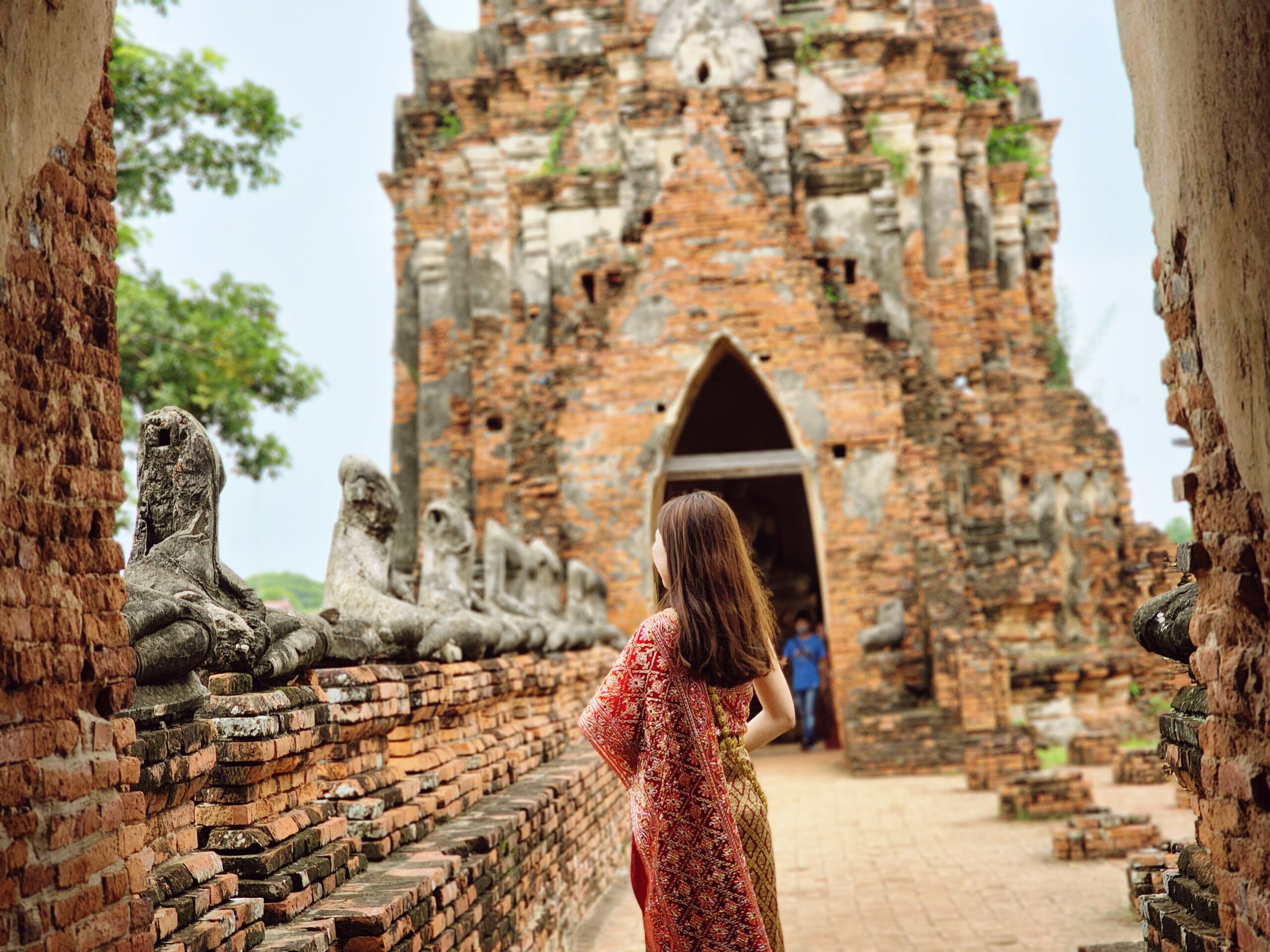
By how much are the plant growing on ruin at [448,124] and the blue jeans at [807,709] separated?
29.6ft

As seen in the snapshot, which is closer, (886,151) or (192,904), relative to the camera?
(192,904)

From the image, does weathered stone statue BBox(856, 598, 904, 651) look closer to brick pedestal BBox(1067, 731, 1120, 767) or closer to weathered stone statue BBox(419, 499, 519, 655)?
brick pedestal BBox(1067, 731, 1120, 767)

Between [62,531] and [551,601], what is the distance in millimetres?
9238

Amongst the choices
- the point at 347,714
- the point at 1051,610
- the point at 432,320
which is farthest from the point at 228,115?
the point at 1051,610

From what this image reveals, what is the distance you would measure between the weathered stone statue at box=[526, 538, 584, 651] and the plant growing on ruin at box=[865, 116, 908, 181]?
254 inches

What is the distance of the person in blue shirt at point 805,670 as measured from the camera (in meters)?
14.9

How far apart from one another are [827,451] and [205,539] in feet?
34.6

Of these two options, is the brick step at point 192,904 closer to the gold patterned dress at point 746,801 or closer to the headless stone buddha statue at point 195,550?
the headless stone buddha statue at point 195,550

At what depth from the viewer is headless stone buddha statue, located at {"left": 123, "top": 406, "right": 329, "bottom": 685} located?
12.3 ft

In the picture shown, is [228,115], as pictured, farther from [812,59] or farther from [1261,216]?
[1261,216]

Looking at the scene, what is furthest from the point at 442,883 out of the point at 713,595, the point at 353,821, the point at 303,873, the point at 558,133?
the point at 558,133

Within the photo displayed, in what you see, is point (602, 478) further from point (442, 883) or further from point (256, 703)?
point (256, 703)

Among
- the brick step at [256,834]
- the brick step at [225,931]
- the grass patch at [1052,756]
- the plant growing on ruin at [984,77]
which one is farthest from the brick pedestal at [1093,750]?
the brick step at [225,931]

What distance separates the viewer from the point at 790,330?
14.2 meters
